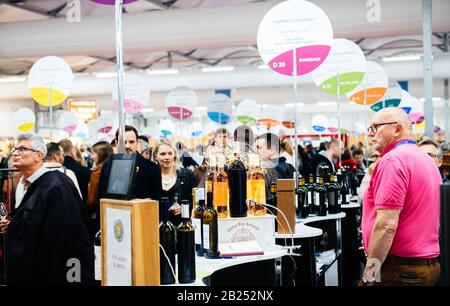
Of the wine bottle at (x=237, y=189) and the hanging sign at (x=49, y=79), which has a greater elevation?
the hanging sign at (x=49, y=79)

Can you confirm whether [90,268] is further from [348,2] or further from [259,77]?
[259,77]

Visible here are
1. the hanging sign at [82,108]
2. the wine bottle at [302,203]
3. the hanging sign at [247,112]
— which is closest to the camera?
the wine bottle at [302,203]

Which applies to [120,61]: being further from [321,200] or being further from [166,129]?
[166,129]

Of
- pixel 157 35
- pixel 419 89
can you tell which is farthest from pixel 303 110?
pixel 157 35

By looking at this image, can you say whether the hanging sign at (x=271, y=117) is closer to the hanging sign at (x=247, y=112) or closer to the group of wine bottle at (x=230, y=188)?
the hanging sign at (x=247, y=112)

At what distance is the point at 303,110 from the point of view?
81.4ft

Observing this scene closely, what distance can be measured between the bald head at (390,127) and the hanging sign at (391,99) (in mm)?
4723

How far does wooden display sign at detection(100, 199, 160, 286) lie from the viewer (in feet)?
5.36

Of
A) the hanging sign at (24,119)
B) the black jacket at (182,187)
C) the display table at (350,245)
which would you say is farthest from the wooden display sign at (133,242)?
the hanging sign at (24,119)

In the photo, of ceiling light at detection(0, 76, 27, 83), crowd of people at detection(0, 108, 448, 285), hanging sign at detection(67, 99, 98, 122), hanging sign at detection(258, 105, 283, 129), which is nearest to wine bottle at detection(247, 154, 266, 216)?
crowd of people at detection(0, 108, 448, 285)

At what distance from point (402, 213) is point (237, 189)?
2.58 ft

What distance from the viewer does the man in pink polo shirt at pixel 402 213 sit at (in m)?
2.52
